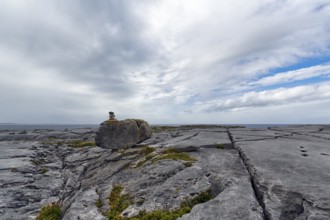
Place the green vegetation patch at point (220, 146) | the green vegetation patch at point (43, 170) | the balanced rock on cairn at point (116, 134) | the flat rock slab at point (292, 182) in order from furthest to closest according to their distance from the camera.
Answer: the balanced rock on cairn at point (116, 134)
the green vegetation patch at point (43, 170)
the green vegetation patch at point (220, 146)
the flat rock slab at point (292, 182)

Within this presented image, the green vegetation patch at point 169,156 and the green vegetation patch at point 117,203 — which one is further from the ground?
the green vegetation patch at point 169,156

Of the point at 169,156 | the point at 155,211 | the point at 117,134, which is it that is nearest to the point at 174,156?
the point at 169,156

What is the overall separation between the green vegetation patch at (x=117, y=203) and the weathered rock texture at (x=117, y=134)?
10.1 m

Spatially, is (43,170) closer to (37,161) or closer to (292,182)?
(37,161)

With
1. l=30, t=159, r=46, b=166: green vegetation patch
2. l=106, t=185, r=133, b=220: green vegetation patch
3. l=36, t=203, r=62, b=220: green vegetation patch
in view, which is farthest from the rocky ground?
l=30, t=159, r=46, b=166: green vegetation patch

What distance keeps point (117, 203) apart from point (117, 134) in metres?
12.8

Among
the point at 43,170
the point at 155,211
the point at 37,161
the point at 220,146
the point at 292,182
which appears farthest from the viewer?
the point at 37,161

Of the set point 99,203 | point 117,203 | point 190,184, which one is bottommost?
point 99,203

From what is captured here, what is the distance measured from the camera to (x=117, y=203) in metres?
12.6

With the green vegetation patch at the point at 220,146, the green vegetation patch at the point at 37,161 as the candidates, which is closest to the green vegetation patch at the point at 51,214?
the green vegetation patch at the point at 220,146

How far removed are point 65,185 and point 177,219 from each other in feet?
49.5

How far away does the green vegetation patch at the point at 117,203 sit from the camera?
11297mm

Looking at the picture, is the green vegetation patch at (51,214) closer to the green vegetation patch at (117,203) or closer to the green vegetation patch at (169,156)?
the green vegetation patch at (117,203)

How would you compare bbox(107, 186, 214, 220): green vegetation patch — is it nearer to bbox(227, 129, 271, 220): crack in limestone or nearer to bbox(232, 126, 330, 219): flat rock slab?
bbox(227, 129, 271, 220): crack in limestone
